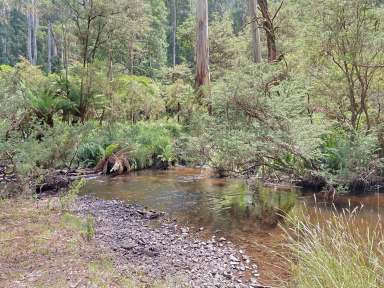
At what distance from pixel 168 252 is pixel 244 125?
138 inches

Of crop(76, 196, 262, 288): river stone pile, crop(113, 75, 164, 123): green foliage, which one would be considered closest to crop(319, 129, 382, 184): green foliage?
crop(76, 196, 262, 288): river stone pile

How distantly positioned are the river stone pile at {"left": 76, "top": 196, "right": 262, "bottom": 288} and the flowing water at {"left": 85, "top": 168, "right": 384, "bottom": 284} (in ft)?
0.78

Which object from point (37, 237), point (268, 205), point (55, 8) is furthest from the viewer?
point (55, 8)

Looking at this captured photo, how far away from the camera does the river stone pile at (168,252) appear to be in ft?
12.5

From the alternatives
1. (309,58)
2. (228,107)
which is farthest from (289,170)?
(309,58)

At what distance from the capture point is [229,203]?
6984 mm

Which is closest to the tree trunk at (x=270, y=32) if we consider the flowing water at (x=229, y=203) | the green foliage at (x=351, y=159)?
the flowing water at (x=229, y=203)

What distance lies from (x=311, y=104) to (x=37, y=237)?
21.3 ft

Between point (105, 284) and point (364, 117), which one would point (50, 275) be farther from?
point (364, 117)

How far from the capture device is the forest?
371 cm

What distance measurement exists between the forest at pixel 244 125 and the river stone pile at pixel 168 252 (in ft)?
0.55

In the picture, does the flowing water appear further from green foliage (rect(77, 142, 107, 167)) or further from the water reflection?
green foliage (rect(77, 142, 107, 167))

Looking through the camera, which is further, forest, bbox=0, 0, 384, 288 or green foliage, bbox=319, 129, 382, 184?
green foliage, bbox=319, 129, 382, 184

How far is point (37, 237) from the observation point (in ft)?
14.2
